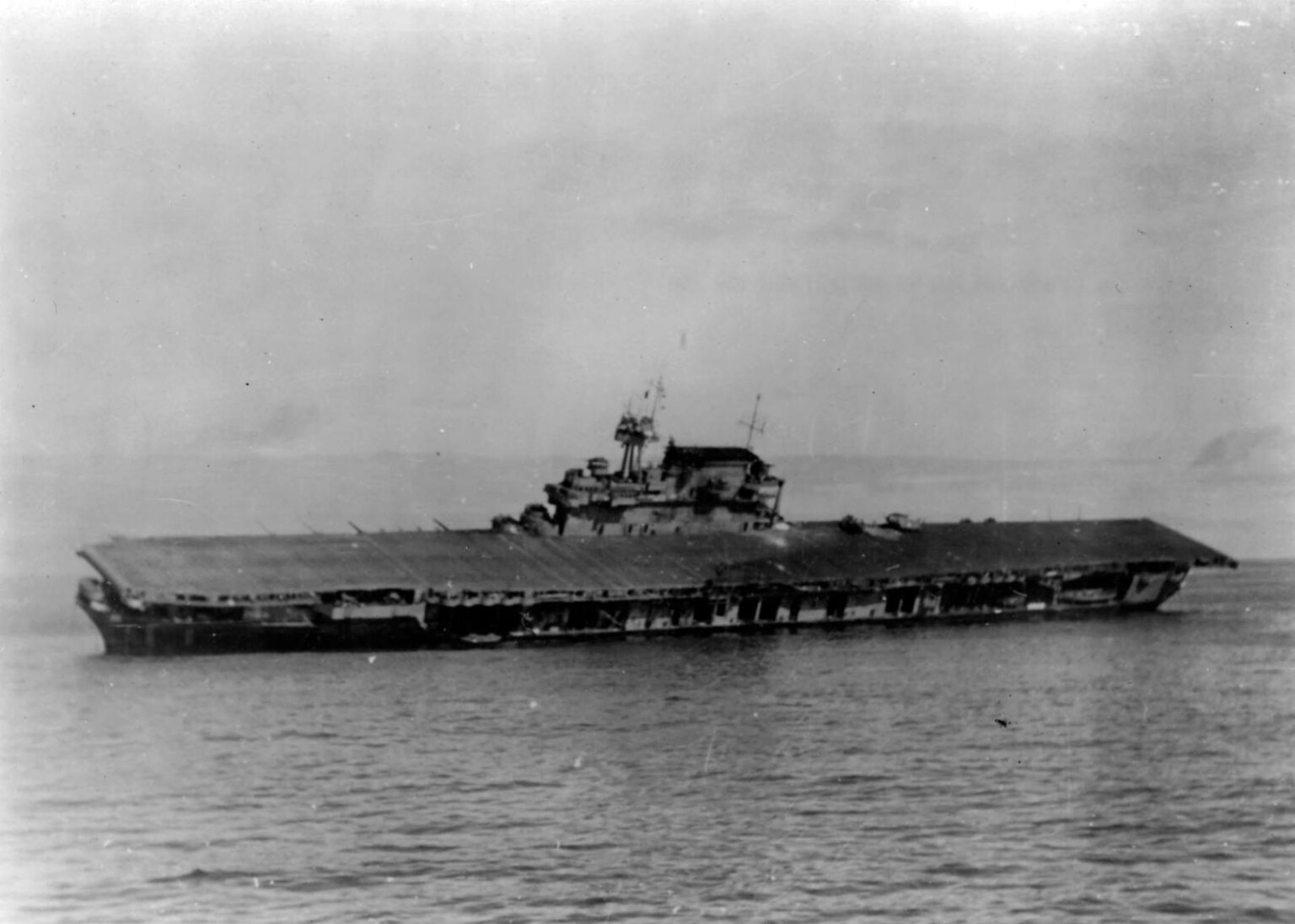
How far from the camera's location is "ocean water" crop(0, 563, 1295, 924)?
722 inches

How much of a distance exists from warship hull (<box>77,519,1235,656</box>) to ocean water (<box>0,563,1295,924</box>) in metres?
1.91

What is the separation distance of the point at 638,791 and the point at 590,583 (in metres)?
21.5

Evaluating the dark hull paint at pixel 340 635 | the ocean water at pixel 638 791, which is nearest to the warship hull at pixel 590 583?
the dark hull paint at pixel 340 635

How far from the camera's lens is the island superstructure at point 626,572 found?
39.2 meters

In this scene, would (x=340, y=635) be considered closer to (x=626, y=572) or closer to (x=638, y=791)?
(x=626, y=572)

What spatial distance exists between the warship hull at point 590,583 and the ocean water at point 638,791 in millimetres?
1906

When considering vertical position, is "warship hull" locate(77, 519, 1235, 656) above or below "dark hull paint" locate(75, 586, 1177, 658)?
above

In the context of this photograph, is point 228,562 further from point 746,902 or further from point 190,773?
point 746,902

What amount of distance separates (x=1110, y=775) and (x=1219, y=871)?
5.49 metres

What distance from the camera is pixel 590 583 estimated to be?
4488cm

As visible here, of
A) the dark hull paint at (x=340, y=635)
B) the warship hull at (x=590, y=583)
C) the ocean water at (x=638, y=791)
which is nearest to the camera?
the ocean water at (x=638, y=791)

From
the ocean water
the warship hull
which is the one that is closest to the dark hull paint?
the warship hull

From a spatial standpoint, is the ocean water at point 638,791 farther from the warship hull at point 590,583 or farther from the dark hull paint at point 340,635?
the warship hull at point 590,583

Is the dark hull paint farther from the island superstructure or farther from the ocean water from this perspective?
the ocean water
